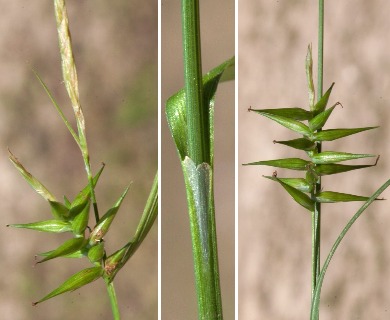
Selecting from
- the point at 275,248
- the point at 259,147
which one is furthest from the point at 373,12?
the point at 275,248

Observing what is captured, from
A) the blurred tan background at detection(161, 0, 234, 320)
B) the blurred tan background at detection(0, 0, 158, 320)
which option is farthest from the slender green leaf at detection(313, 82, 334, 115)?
the blurred tan background at detection(0, 0, 158, 320)

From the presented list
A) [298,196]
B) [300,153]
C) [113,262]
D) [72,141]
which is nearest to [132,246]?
[113,262]

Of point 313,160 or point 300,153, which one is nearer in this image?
point 313,160

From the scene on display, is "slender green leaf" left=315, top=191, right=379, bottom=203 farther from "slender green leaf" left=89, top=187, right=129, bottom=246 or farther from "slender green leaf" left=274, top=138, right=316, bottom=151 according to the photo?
"slender green leaf" left=89, top=187, right=129, bottom=246

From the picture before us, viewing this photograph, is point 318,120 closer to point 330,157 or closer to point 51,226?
point 330,157

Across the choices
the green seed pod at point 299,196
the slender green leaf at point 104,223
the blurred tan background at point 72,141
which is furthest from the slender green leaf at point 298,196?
the blurred tan background at point 72,141

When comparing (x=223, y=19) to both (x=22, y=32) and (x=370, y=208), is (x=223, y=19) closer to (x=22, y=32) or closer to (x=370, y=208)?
(x=22, y=32)

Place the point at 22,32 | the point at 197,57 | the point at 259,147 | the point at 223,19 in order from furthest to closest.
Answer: the point at 259,147
the point at 22,32
the point at 223,19
the point at 197,57
